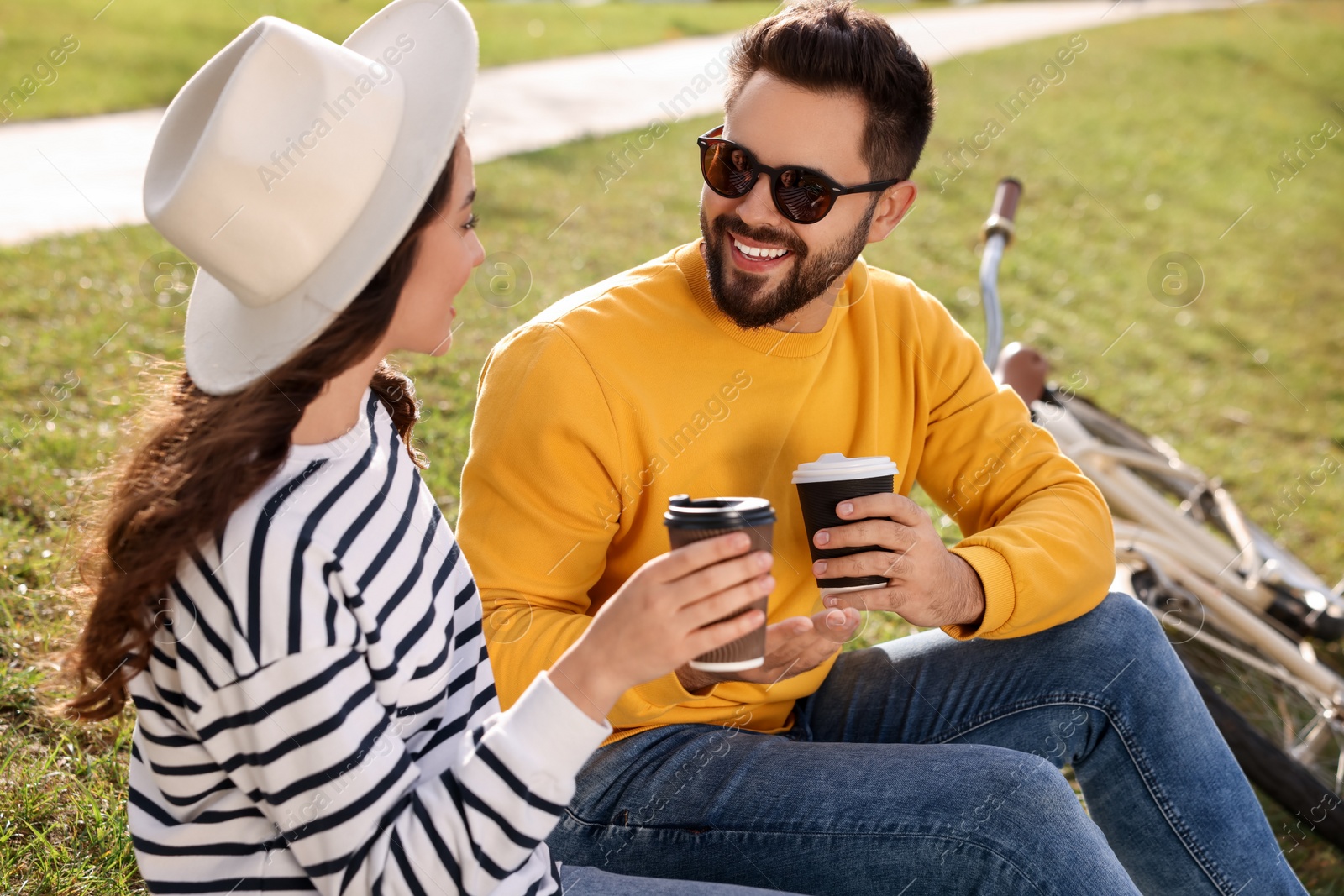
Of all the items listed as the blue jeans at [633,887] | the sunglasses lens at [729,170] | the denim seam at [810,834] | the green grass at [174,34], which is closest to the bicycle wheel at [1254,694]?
the denim seam at [810,834]

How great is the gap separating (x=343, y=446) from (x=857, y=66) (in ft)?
4.82

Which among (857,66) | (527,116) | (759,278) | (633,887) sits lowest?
(527,116)

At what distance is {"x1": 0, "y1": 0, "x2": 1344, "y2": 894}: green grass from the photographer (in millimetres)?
2713

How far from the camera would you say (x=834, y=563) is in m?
2.00

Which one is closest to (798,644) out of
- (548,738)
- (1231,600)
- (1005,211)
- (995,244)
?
(548,738)

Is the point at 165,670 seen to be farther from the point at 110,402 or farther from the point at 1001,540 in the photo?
the point at 110,402

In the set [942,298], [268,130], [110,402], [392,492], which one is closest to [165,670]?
[392,492]

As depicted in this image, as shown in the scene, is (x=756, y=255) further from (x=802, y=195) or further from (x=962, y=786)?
(x=962, y=786)

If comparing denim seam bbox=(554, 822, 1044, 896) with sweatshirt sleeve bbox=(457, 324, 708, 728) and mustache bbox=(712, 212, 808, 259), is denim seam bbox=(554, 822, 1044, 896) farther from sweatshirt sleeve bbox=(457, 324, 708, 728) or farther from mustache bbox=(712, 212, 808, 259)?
mustache bbox=(712, 212, 808, 259)

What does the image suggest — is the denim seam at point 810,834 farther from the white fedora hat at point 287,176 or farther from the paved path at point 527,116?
the paved path at point 527,116

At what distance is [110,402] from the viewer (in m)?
4.02

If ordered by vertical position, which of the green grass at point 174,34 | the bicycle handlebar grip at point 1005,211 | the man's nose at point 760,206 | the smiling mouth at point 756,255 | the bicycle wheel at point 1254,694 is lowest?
the green grass at point 174,34

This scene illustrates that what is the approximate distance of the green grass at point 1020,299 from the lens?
2713mm

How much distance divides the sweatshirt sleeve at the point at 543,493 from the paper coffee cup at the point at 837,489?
13.6 inches
